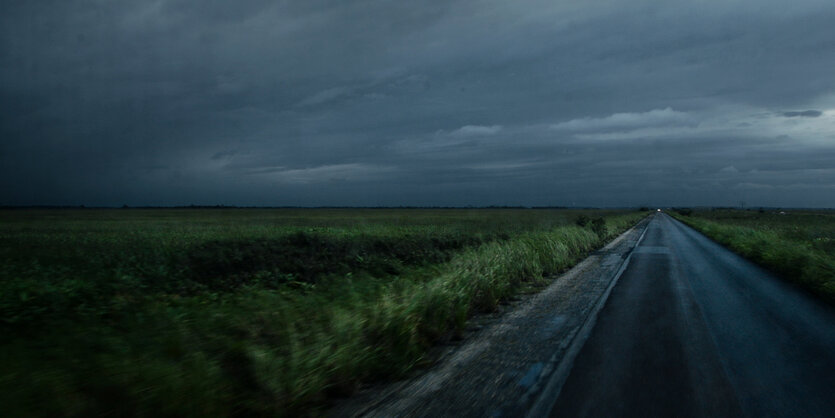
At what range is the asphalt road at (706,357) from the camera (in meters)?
4.00

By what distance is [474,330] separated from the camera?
6.95 meters

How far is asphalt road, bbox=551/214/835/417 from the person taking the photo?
4.00 m

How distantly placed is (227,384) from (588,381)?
3.38 m

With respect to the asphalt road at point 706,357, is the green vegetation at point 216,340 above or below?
above

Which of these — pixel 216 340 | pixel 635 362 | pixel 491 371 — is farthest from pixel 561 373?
pixel 216 340

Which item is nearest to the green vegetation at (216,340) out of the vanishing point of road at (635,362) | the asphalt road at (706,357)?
the vanishing point of road at (635,362)

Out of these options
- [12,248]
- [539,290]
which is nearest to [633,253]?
[539,290]

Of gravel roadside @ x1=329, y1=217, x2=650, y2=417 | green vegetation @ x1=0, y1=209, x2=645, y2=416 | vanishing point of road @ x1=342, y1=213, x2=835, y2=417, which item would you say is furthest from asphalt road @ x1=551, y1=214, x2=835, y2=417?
green vegetation @ x1=0, y1=209, x2=645, y2=416

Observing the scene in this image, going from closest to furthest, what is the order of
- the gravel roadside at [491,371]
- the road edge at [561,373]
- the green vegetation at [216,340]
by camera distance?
the green vegetation at [216,340] < the road edge at [561,373] < the gravel roadside at [491,371]

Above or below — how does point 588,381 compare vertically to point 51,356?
below

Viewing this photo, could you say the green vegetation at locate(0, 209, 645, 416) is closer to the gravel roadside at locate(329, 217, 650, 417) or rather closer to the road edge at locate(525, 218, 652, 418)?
the gravel roadside at locate(329, 217, 650, 417)

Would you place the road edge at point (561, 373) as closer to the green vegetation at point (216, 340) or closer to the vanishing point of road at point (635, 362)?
the vanishing point of road at point (635, 362)

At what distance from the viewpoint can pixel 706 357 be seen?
5.34m

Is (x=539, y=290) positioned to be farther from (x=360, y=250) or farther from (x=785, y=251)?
(x=785, y=251)
